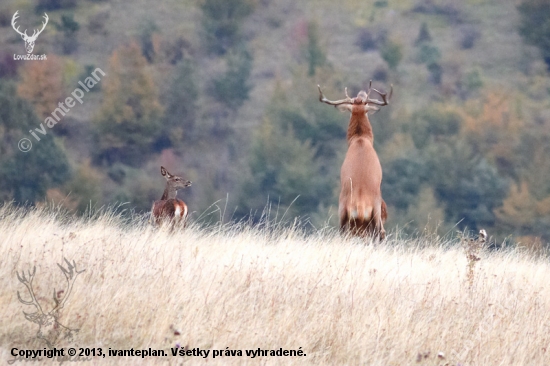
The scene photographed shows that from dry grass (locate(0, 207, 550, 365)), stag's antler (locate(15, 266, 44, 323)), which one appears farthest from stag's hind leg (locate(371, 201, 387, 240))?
stag's antler (locate(15, 266, 44, 323))

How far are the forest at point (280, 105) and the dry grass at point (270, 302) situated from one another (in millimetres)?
34111

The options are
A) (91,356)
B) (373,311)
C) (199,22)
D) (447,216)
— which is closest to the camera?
(91,356)

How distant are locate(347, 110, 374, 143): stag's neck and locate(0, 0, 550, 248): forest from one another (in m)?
31.2

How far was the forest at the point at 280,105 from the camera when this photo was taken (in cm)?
5169

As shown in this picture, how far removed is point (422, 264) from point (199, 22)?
252 ft

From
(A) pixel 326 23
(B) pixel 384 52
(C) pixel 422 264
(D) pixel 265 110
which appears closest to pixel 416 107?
(B) pixel 384 52

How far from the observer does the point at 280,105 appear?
6694cm

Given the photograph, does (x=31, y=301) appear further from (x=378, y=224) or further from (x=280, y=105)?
A: (x=280, y=105)

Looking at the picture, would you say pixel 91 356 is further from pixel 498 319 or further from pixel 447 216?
pixel 447 216

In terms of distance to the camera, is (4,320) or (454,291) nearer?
(4,320)

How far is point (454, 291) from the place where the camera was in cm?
772

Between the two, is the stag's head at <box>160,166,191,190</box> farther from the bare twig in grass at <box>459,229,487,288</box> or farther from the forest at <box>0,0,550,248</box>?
the forest at <box>0,0,550,248</box>

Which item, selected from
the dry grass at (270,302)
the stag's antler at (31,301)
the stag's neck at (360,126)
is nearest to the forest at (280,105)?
the stag's neck at (360,126)

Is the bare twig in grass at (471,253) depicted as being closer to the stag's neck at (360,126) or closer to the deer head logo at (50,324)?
the stag's neck at (360,126)
